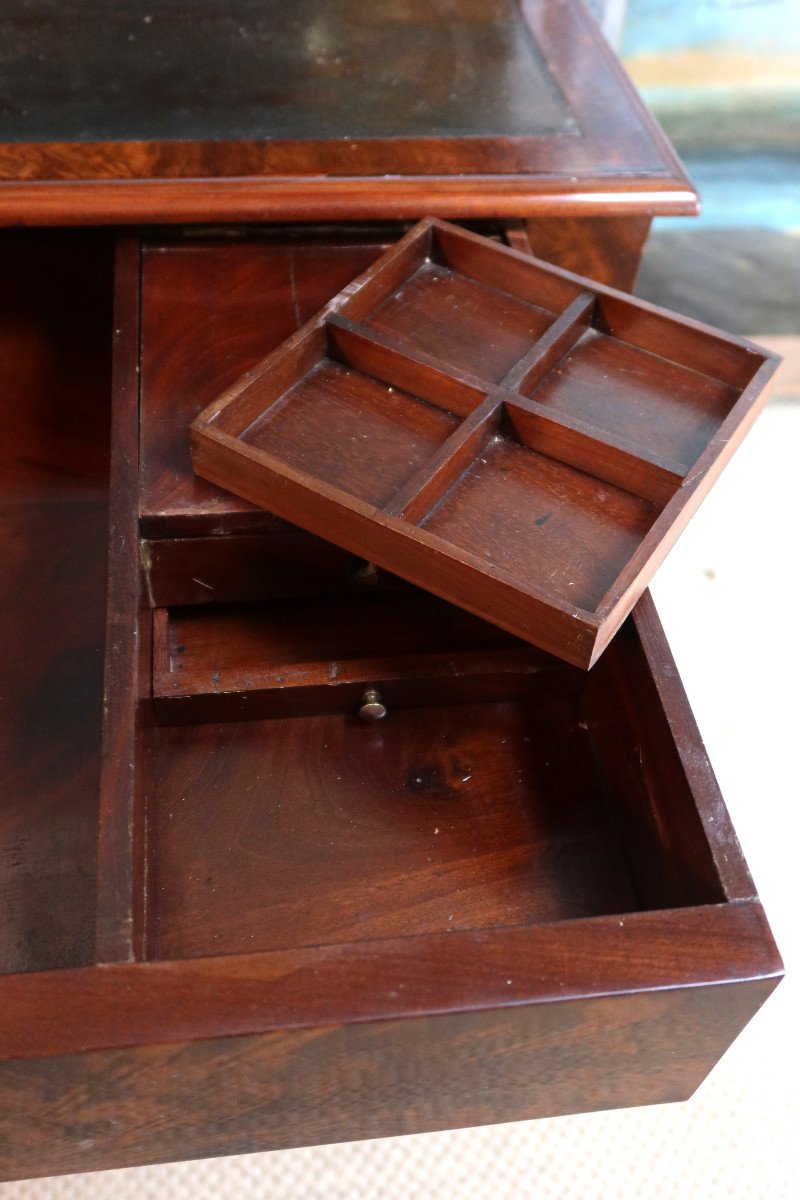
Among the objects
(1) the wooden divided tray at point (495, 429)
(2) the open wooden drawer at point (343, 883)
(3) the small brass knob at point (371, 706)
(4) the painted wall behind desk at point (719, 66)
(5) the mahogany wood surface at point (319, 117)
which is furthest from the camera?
(4) the painted wall behind desk at point (719, 66)

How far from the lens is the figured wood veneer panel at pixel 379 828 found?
69 centimetres

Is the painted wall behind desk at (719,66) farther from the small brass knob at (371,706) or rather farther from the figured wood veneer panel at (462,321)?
the small brass knob at (371,706)

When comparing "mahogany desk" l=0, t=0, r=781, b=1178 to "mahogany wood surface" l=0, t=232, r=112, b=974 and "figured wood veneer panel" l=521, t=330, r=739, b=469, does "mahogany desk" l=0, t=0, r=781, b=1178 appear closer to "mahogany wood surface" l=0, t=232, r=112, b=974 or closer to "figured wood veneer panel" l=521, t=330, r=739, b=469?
"mahogany wood surface" l=0, t=232, r=112, b=974

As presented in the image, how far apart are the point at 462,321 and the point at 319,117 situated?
249 mm

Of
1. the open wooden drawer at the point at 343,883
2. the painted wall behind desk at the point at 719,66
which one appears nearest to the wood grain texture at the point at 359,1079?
the open wooden drawer at the point at 343,883

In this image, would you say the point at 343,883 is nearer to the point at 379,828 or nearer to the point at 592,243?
the point at 379,828

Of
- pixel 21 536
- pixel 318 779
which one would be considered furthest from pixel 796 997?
pixel 21 536

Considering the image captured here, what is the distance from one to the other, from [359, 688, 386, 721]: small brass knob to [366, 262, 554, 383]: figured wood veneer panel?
0.23 meters

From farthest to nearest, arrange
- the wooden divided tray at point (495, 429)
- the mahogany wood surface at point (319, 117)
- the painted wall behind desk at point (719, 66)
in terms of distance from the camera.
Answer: the painted wall behind desk at point (719, 66) → the mahogany wood surface at point (319, 117) → the wooden divided tray at point (495, 429)

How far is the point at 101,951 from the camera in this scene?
54 centimetres

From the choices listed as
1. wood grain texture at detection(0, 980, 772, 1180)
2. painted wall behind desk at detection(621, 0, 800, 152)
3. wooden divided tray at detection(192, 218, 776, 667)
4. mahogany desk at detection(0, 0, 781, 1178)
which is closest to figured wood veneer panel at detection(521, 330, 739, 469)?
wooden divided tray at detection(192, 218, 776, 667)

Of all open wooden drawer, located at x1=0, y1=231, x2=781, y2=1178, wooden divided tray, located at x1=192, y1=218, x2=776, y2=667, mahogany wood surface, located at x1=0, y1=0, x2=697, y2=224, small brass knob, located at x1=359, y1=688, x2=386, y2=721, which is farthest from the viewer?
mahogany wood surface, located at x1=0, y1=0, x2=697, y2=224

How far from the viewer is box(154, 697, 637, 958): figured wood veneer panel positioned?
691 millimetres

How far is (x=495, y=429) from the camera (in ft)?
2.50
